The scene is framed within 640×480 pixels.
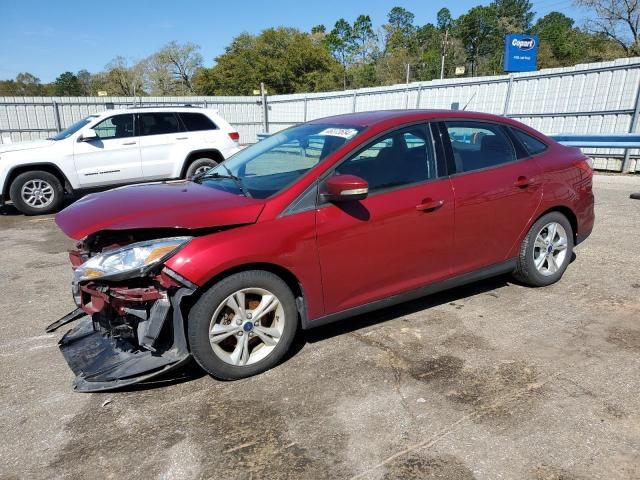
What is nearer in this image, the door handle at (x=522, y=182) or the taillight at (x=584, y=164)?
the door handle at (x=522, y=182)

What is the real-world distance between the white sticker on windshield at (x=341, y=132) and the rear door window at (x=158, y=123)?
21.2ft

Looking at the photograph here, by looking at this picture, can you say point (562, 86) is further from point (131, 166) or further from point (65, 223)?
point (65, 223)

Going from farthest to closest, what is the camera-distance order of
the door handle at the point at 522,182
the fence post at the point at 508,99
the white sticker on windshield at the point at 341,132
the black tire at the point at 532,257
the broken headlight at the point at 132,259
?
1. the fence post at the point at 508,99
2. the black tire at the point at 532,257
3. the door handle at the point at 522,182
4. the white sticker on windshield at the point at 341,132
5. the broken headlight at the point at 132,259

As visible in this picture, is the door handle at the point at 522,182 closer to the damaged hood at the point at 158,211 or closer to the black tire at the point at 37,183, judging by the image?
the damaged hood at the point at 158,211

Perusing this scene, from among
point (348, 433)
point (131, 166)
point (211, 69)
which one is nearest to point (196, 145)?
point (131, 166)

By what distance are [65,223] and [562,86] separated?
13.4 meters

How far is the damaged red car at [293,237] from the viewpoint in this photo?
2994 mm

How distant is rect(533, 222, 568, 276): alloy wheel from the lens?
4557mm

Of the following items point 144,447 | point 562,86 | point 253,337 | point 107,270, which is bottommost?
point 144,447

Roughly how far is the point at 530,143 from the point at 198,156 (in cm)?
691

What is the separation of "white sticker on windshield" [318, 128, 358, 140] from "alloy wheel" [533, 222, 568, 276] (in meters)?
2.02

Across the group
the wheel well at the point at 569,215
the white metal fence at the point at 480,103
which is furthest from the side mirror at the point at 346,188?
the white metal fence at the point at 480,103

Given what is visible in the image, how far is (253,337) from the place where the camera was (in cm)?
325

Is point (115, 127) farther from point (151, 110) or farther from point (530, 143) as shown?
point (530, 143)
